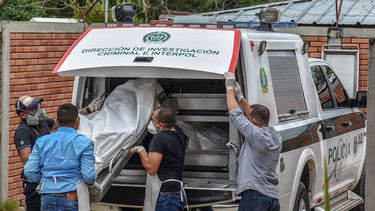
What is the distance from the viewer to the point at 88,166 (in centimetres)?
642

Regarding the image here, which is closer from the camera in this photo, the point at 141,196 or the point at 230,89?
the point at 230,89

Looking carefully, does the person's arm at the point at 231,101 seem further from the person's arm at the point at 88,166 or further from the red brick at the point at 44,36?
Answer: the red brick at the point at 44,36

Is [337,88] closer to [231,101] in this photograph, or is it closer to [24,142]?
[231,101]

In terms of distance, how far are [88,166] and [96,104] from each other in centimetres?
131

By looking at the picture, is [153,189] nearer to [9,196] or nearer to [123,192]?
[123,192]

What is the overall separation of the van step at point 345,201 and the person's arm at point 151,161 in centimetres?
292

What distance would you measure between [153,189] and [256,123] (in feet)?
3.19

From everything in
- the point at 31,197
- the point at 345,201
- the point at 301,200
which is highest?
the point at 31,197

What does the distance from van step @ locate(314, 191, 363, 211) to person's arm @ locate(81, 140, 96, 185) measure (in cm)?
350

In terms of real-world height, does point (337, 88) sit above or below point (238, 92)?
below

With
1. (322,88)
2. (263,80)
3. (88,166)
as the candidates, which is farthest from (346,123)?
(88,166)

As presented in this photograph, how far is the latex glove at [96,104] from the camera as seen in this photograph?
7.59 metres

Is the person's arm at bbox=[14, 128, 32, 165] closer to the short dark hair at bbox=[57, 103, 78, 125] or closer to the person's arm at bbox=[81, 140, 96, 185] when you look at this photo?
the short dark hair at bbox=[57, 103, 78, 125]

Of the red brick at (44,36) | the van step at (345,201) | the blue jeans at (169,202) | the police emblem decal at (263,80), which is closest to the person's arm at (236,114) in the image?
the police emblem decal at (263,80)
